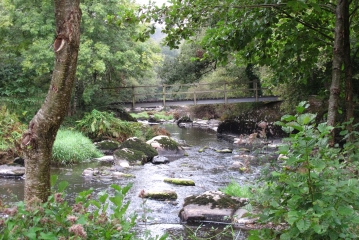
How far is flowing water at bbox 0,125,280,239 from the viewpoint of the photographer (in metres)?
5.91

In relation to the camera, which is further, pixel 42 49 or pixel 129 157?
Answer: pixel 42 49

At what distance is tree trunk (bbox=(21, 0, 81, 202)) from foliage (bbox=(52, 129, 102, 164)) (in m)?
8.52

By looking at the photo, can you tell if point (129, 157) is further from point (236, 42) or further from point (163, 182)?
point (236, 42)

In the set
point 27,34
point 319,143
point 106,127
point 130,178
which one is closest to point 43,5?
point 27,34

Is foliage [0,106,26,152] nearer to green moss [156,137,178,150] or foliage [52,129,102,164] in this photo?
foliage [52,129,102,164]

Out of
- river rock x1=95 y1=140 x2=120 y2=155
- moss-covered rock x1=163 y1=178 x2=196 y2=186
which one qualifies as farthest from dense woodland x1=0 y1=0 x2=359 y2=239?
river rock x1=95 y1=140 x2=120 y2=155

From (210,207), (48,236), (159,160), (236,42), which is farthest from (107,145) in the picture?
(48,236)

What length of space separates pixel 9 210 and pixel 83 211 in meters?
0.40

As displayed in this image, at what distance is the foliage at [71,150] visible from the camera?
1062 cm

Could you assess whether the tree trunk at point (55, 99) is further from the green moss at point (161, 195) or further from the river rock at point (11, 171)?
the river rock at point (11, 171)

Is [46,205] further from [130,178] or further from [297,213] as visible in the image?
[130,178]

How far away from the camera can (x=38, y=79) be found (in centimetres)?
1543

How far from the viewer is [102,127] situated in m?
14.4

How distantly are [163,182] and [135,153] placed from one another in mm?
3033
